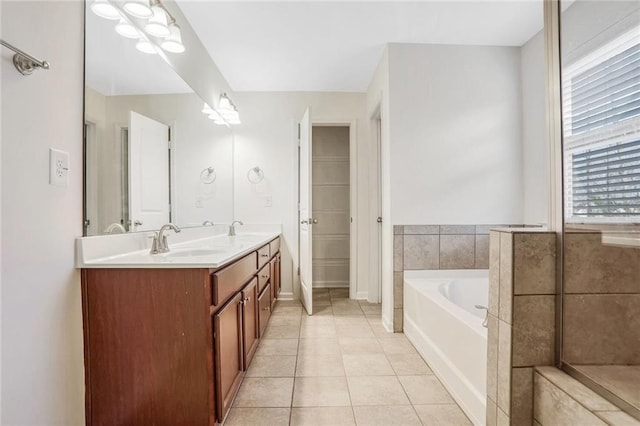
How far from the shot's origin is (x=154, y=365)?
1252 mm

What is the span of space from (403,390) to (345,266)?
260 cm

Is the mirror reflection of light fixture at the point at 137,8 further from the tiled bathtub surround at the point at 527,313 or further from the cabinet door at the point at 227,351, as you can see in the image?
the tiled bathtub surround at the point at 527,313

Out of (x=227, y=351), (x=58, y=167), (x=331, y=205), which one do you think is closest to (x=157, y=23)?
(x=58, y=167)

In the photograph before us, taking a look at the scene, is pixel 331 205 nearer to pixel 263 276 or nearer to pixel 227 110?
pixel 227 110

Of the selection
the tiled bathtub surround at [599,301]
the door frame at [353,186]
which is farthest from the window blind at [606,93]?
the door frame at [353,186]

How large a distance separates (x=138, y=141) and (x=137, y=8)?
2.08 ft

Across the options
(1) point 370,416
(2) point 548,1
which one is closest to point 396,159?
(2) point 548,1

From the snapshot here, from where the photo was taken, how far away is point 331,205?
14.0 ft

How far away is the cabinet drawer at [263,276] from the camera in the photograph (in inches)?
89.0

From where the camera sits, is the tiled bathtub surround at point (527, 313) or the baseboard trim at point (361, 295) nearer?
the tiled bathtub surround at point (527, 313)

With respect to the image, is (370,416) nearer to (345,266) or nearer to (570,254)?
(570,254)

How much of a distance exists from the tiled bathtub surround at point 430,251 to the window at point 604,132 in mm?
1415

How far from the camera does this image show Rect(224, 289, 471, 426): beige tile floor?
149cm

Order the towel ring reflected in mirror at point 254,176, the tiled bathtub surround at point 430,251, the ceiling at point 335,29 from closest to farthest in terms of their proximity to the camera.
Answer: the ceiling at point 335,29
the tiled bathtub surround at point 430,251
the towel ring reflected in mirror at point 254,176
